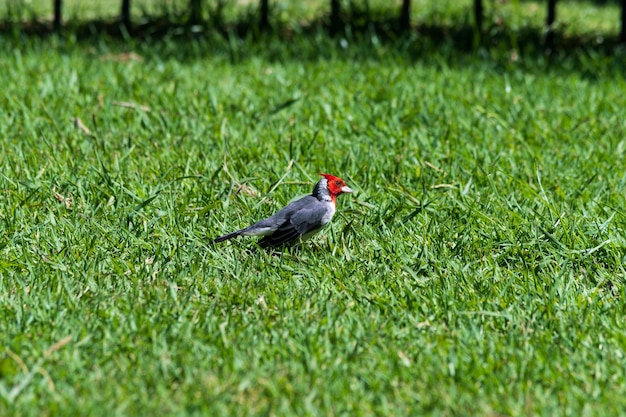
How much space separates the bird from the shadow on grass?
303cm

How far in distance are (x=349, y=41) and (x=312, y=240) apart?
3301mm

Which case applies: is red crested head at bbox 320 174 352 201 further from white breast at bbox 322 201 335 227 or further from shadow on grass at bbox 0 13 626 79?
shadow on grass at bbox 0 13 626 79

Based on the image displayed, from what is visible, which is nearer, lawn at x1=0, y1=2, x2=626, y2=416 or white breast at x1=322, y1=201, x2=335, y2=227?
lawn at x1=0, y1=2, x2=626, y2=416

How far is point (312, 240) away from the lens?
4.09m

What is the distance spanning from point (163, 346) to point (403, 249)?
1285 mm

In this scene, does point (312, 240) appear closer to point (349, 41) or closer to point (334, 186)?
point (334, 186)

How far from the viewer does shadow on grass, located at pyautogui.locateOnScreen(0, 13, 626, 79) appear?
22.2ft

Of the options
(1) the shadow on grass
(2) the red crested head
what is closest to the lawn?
(1) the shadow on grass

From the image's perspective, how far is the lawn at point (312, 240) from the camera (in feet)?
A: 9.16

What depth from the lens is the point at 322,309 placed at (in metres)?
3.30

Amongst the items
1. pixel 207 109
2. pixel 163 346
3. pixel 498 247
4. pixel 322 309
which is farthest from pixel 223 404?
pixel 207 109

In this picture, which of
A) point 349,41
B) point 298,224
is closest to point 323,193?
point 298,224

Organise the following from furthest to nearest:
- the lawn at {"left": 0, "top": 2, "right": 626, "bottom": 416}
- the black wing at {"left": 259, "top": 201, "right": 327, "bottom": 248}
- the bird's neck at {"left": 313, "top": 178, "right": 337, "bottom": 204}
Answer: the bird's neck at {"left": 313, "top": 178, "right": 337, "bottom": 204}, the black wing at {"left": 259, "top": 201, "right": 327, "bottom": 248}, the lawn at {"left": 0, "top": 2, "right": 626, "bottom": 416}

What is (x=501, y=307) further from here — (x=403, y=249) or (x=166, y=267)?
(x=166, y=267)
